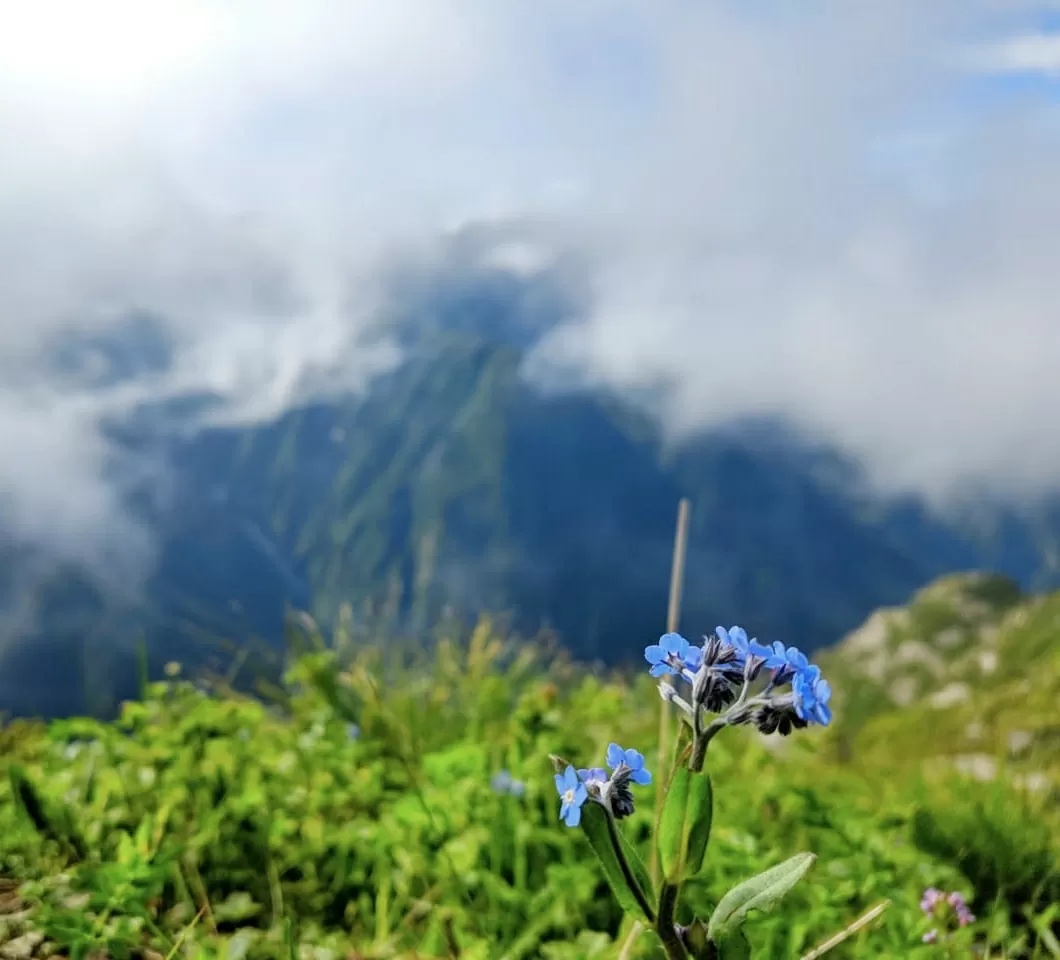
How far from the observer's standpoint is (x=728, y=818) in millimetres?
2979

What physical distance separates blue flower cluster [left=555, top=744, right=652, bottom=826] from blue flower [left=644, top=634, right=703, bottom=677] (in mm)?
123

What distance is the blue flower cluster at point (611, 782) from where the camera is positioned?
48.5 inches

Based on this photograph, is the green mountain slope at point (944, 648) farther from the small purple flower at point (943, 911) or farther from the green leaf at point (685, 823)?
the green leaf at point (685, 823)

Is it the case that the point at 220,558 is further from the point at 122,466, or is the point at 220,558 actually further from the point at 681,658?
the point at 681,658

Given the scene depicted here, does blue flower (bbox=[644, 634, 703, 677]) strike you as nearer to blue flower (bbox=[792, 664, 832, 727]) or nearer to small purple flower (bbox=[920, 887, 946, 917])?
blue flower (bbox=[792, 664, 832, 727])

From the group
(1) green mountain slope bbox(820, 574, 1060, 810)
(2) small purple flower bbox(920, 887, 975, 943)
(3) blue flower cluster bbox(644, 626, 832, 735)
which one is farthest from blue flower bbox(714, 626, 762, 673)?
(1) green mountain slope bbox(820, 574, 1060, 810)

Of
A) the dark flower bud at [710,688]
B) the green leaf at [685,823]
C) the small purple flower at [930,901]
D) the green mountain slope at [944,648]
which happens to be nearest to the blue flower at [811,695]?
the dark flower bud at [710,688]

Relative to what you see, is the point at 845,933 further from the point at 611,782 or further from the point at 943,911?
→ the point at 943,911

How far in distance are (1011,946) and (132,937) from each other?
2.27 m

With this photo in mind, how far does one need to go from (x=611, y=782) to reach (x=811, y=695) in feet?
0.99

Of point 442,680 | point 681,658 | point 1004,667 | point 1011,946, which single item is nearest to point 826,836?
point 1011,946

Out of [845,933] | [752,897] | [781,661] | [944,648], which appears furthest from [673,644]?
[944,648]

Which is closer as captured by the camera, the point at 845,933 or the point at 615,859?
the point at 615,859

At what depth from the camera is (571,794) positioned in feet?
4.01
